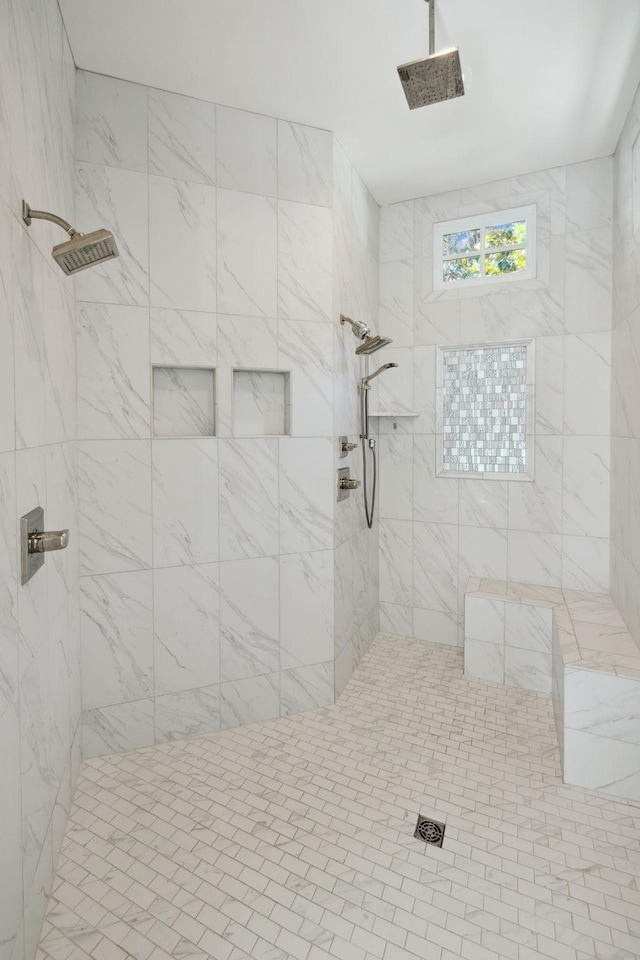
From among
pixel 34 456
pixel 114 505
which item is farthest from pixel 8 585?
pixel 114 505

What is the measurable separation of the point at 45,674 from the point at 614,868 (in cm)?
191

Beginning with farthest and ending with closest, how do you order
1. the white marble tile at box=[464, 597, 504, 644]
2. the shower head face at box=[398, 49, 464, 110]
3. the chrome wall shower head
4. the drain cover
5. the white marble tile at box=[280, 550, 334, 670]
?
the white marble tile at box=[464, 597, 504, 644]
the chrome wall shower head
the white marble tile at box=[280, 550, 334, 670]
the drain cover
the shower head face at box=[398, 49, 464, 110]

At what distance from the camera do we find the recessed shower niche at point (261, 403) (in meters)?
2.53

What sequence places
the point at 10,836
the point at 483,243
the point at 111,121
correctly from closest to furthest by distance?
the point at 10,836, the point at 111,121, the point at 483,243

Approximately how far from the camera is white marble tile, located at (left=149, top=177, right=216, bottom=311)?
2.25 metres

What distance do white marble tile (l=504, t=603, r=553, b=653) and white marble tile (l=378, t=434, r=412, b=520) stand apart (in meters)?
0.93

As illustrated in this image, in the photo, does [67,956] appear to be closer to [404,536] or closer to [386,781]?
[386,781]

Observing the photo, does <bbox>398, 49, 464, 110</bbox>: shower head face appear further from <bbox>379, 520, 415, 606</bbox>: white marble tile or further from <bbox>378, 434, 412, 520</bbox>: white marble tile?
<bbox>379, 520, 415, 606</bbox>: white marble tile

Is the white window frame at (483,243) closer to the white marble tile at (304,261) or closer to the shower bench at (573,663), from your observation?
the white marble tile at (304,261)

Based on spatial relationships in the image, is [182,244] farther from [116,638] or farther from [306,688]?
[306,688]

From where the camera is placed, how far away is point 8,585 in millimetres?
→ 1236

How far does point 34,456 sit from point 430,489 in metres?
2.52

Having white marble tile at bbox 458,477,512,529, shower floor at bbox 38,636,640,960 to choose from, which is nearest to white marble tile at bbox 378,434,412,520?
white marble tile at bbox 458,477,512,529

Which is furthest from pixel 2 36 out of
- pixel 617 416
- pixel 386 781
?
pixel 617 416
